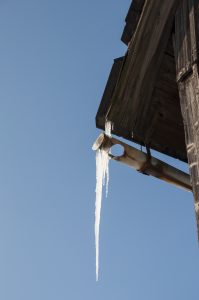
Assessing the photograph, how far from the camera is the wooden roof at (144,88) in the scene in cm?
418

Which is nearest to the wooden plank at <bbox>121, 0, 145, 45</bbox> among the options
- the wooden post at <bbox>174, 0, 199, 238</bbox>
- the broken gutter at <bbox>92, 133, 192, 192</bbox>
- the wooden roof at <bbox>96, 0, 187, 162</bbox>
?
the wooden roof at <bbox>96, 0, 187, 162</bbox>

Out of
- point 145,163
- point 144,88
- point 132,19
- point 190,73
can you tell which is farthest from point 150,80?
point 190,73

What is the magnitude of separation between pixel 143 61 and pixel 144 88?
27 cm

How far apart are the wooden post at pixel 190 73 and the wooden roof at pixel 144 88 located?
0.34 metres

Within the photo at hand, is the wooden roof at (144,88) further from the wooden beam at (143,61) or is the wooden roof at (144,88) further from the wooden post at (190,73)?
the wooden post at (190,73)

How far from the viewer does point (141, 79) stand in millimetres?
4332

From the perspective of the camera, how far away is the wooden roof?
4.18 meters

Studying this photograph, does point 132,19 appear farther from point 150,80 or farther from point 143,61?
point 150,80

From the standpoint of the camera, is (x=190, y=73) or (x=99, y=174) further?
(x=99, y=174)

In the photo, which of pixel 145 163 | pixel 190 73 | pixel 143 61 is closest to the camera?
pixel 190 73

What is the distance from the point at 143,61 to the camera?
4.29 metres

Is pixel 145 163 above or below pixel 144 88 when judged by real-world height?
below

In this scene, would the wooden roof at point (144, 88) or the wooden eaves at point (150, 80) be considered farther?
the wooden roof at point (144, 88)

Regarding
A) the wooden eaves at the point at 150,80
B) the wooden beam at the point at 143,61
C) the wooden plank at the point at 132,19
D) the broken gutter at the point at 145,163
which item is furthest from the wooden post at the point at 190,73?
the broken gutter at the point at 145,163
